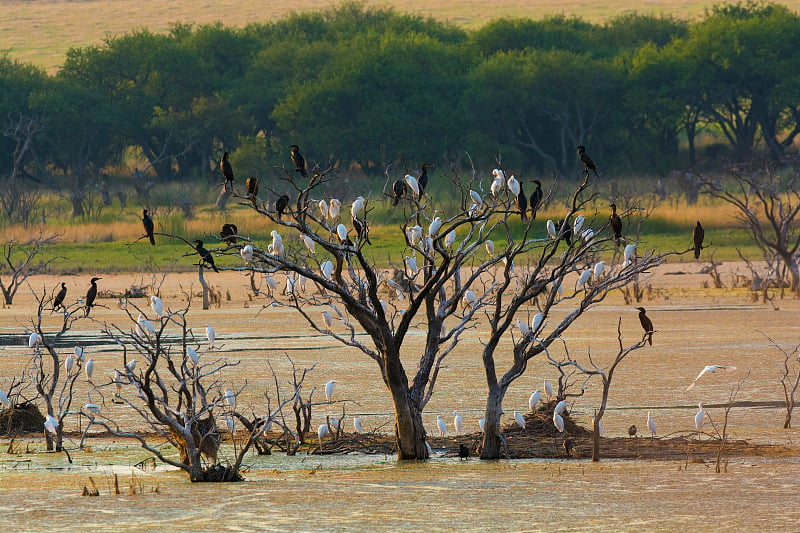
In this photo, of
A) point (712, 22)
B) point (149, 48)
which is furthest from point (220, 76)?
point (712, 22)

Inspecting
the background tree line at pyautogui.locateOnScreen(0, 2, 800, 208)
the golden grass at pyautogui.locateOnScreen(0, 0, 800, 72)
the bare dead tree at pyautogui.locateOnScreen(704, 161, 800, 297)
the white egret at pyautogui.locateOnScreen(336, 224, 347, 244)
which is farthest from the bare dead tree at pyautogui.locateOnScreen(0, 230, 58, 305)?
the golden grass at pyautogui.locateOnScreen(0, 0, 800, 72)

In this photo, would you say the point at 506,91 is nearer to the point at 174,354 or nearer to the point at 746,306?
the point at 746,306

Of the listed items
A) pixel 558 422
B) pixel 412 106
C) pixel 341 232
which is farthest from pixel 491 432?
pixel 412 106

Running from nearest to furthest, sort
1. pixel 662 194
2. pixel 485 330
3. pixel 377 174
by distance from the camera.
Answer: pixel 485 330
pixel 662 194
pixel 377 174

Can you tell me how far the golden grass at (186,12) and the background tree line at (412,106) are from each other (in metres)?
44.2

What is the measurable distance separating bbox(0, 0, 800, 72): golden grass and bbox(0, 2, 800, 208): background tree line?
44164 millimetres

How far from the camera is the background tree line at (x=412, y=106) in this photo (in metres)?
59.7

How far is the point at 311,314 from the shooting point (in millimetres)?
28922

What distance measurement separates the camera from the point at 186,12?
12000cm

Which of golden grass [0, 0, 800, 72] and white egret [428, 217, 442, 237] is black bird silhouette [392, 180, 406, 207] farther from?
golden grass [0, 0, 800, 72]

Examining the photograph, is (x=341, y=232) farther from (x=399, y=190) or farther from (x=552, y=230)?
(x=552, y=230)

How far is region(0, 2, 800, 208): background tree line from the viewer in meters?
59.7

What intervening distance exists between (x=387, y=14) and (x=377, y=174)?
3600 centimetres

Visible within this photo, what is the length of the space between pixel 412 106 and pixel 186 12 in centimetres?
6419
